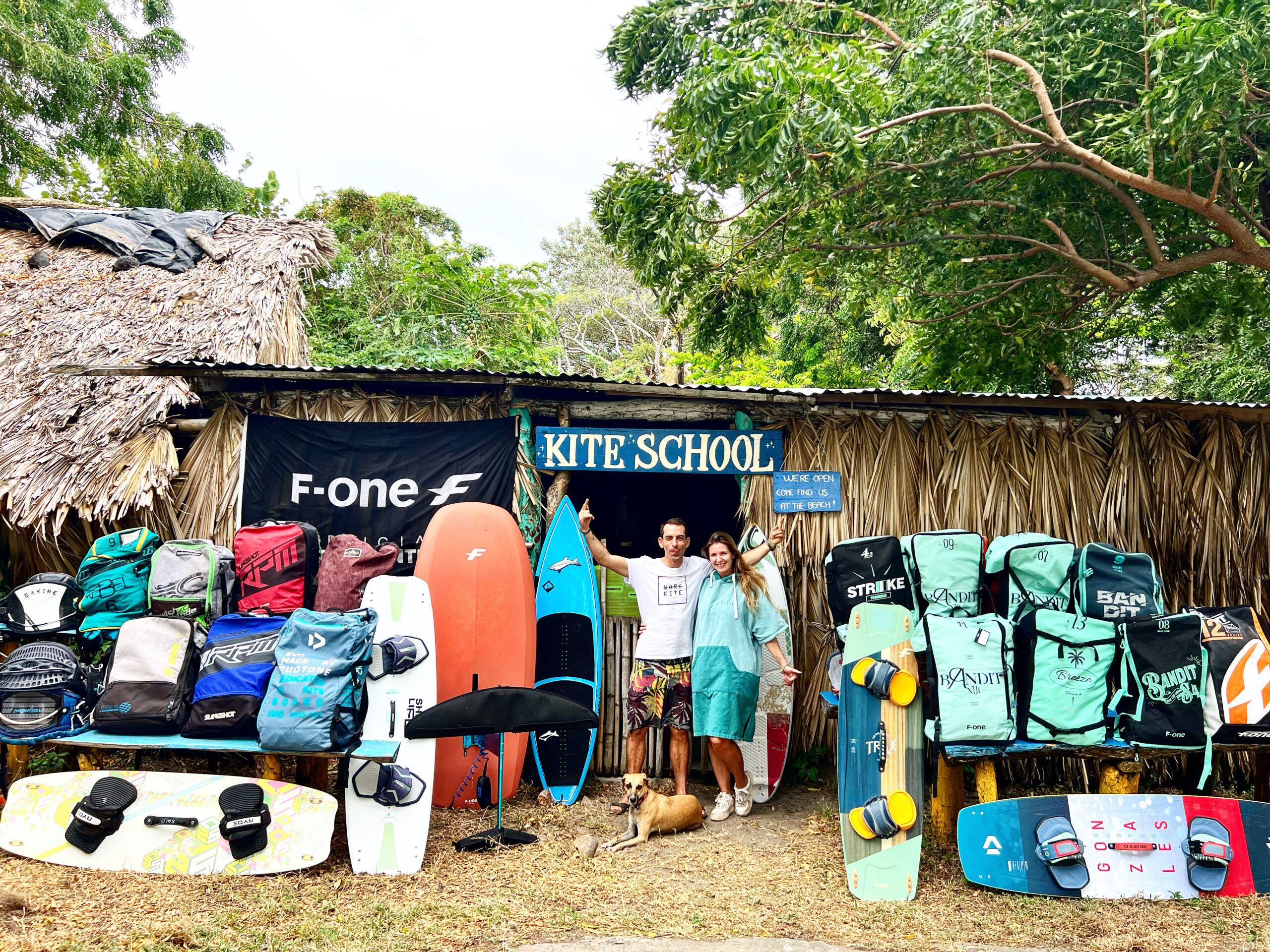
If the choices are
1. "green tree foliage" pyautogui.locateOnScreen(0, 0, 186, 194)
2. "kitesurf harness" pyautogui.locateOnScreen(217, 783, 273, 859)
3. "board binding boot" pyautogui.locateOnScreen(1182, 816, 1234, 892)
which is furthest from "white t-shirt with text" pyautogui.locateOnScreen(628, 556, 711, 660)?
"green tree foliage" pyautogui.locateOnScreen(0, 0, 186, 194)

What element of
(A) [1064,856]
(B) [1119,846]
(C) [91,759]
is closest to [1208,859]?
(B) [1119,846]

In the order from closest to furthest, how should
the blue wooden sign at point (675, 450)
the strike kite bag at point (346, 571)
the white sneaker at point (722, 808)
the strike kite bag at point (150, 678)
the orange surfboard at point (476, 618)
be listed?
the strike kite bag at point (150, 678)
the white sneaker at point (722, 808)
the orange surfboard at point (476, 618)
the strike kite bag at point (346, 571)
the blue wooden sign at point (675, 450)

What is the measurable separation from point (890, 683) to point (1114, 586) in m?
1.34

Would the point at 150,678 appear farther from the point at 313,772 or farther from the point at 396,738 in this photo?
the point at 396,738

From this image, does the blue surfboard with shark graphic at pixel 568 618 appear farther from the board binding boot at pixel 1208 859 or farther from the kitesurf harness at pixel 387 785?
the board binding boot at pixel 1208 859

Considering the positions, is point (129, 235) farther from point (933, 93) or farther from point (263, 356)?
point (933, 93)

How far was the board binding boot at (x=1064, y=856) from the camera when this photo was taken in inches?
142

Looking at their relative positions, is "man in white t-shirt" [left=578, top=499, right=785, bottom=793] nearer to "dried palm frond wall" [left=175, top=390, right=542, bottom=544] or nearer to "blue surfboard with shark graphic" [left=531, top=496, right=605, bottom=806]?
"blue surfboard with shark graphic" [left=531, top=496, right=605, bottom=806]

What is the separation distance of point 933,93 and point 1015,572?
3005mm

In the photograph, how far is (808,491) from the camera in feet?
17.4

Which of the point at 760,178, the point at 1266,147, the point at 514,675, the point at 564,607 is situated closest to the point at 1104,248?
the point at 1266,147

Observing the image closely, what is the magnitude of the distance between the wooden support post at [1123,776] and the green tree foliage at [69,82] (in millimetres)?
13833

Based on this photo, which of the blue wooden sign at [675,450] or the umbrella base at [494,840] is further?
the blue wooden sign at [675,450]

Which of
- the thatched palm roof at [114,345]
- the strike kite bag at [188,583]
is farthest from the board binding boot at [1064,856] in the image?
the thatched palm roof at [114,345]
